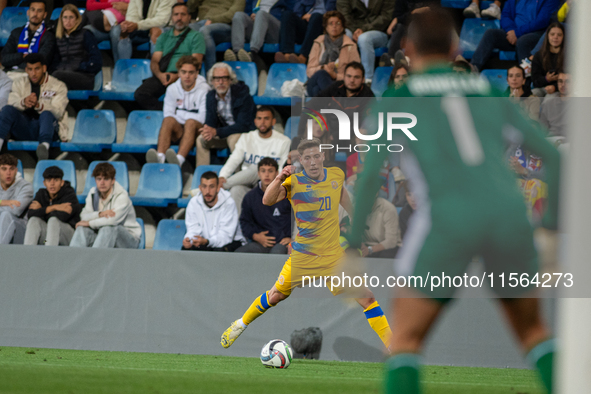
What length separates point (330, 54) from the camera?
34.7 feet

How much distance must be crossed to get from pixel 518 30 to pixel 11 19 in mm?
9270

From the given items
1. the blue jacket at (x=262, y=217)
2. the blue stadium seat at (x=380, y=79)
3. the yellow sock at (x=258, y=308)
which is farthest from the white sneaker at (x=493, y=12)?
→ the yellow sock at (x=258, y=308)

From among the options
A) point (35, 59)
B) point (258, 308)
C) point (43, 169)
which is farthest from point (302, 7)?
point (258, 308)

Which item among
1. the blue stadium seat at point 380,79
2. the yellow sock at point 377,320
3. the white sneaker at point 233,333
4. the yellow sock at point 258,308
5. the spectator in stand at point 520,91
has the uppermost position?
the spectator in stand at point 520,91

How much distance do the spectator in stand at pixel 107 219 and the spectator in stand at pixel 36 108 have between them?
86.2 inches

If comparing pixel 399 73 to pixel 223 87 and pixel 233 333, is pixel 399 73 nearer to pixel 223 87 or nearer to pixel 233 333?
pixel 223 87

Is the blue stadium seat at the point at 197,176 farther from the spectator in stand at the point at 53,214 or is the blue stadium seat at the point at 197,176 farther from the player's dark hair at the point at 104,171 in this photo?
the spectator in stand at the point at 53,214

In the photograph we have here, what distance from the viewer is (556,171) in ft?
8.79

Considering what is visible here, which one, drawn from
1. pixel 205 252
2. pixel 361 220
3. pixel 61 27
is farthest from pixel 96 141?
pixel 361 220

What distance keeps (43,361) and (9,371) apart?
4.41 ft

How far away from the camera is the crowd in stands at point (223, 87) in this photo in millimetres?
8594

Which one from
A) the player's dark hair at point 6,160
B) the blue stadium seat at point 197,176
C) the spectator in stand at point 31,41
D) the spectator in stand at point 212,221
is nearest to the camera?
the spectator in stand at point 212,221

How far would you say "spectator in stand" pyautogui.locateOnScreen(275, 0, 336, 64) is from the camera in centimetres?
1116

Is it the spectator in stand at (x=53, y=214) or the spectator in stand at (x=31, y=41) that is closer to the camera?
the spectator in stand at (x=53, y=214)
